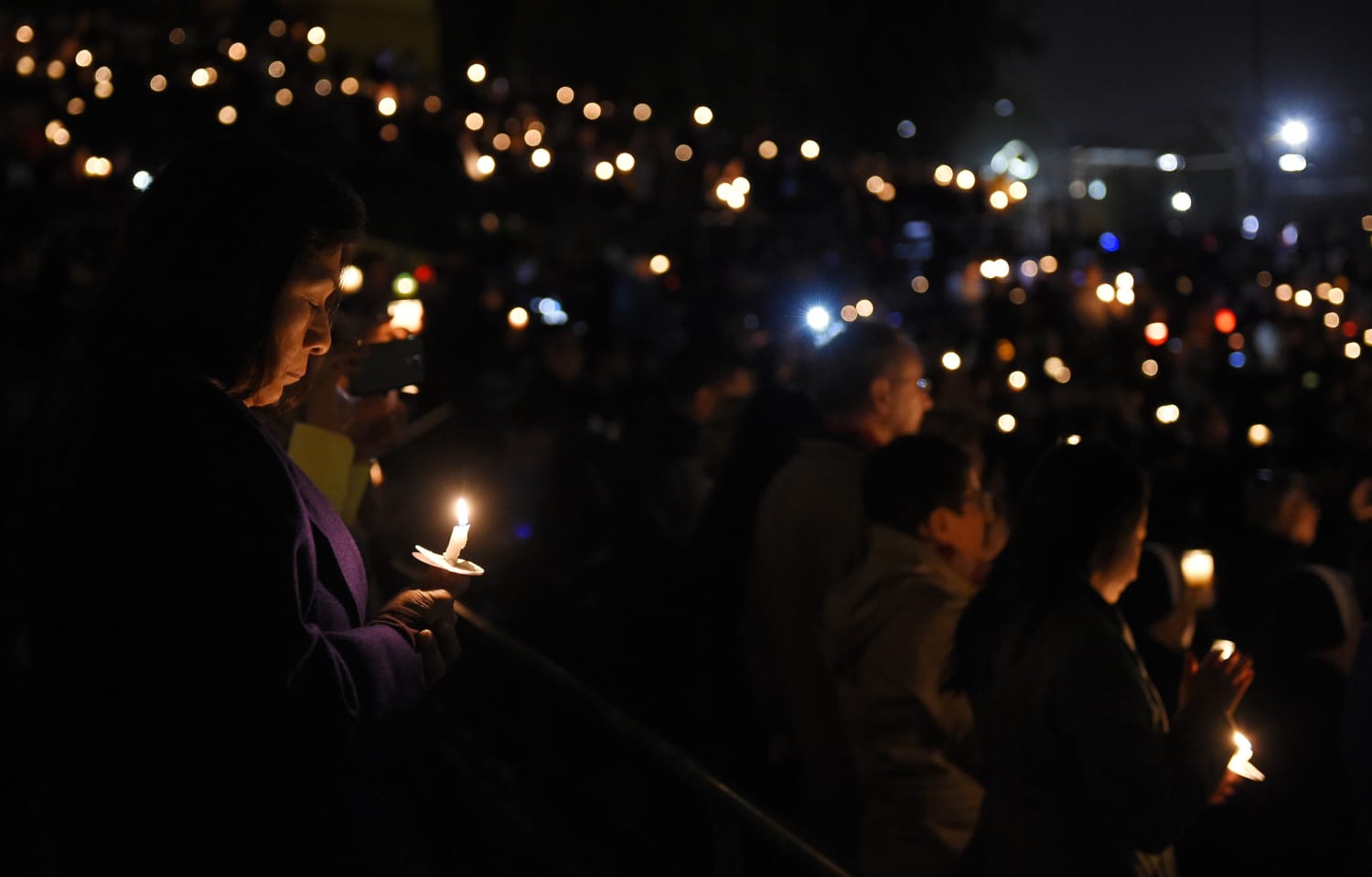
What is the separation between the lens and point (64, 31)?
16203 millimetres

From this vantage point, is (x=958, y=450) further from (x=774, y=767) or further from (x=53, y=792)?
(x=53, y=792)

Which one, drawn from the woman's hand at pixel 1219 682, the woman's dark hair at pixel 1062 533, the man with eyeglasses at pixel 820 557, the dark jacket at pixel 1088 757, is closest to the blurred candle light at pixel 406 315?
the man with eyeglasses at pixel 820 557

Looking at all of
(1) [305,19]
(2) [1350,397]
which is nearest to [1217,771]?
(2) [1350,397]

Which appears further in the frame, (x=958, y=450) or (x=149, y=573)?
(x=958, y=450)

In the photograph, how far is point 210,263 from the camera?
1883 mm

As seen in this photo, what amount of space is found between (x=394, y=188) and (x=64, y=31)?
182 inches

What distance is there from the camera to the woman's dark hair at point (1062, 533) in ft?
9.68

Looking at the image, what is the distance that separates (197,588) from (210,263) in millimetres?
471

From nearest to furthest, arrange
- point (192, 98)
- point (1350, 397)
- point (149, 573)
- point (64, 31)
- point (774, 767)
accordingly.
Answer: point (149, 573)
point (774, 767)
point (1350, 397)
point (192, 98)
point (64, 31)

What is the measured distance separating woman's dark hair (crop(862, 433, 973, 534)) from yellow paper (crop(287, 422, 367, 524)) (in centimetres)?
139

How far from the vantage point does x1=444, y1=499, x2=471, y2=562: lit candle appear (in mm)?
2021

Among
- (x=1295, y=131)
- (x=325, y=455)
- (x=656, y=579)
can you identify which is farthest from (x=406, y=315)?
(x=1295, y=131)

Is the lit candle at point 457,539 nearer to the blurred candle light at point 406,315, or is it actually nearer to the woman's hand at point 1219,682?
the woman's hand at point 1219,682

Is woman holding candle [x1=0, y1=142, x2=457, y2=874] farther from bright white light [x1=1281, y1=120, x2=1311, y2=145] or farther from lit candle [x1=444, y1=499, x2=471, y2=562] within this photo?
bright white light [x1=1281, y1=120, x2=1311, y2=145]
